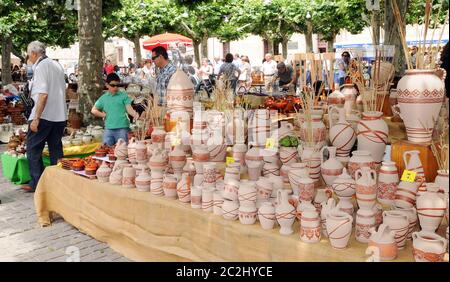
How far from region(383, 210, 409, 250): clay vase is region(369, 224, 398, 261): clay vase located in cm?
→ 5

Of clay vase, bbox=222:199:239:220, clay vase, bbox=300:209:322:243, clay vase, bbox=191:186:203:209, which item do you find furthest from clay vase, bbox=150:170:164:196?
clay vase, bbox=300:209:322:243

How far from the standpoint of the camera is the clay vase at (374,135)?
2326 millimetres

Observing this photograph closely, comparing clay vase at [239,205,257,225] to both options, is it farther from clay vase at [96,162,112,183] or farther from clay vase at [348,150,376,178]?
clay vase at [96,162,112,183]

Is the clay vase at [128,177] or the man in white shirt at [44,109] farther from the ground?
the man in white shirt at [44,109]

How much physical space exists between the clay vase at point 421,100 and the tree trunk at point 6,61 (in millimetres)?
13301

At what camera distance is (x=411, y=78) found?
2.25 meters

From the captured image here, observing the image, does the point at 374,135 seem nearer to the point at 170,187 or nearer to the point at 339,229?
the point at 339,229

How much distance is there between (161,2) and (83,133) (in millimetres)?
14656

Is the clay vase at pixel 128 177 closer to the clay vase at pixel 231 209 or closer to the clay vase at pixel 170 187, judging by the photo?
the clay vase at pixel 170 187

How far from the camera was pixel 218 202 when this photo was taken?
2.27 meters

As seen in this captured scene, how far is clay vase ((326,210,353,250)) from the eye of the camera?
179 centimetres

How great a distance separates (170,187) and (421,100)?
1.30 m

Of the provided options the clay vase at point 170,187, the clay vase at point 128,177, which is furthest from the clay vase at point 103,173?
the clay vase at point 170,187
